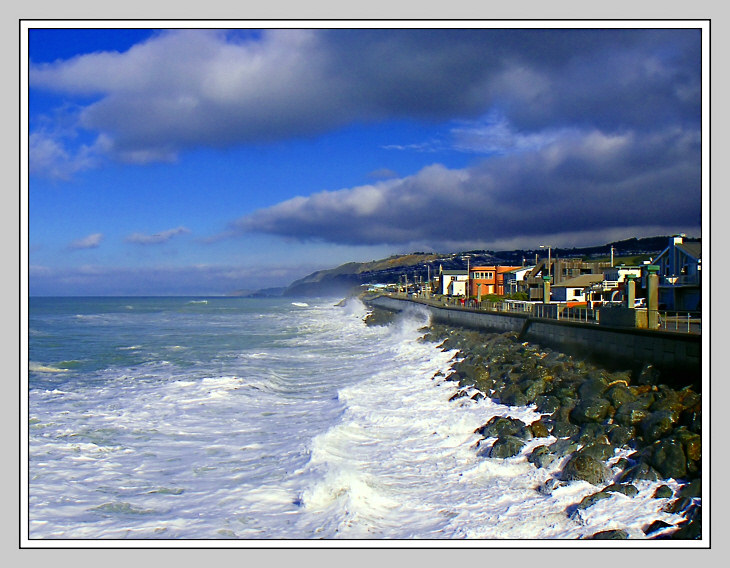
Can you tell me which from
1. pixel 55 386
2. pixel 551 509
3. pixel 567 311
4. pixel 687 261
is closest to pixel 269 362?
pixel 55 386

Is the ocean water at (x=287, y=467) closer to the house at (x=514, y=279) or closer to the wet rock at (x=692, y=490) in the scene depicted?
the wet rock at (x=692, y=490)

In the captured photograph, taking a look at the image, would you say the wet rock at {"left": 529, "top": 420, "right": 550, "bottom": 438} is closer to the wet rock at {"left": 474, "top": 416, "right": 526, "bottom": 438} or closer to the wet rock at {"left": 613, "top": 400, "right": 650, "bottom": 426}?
the wet rock at {"left": 474, "top": 416, "right": 526, "bottom": 438}

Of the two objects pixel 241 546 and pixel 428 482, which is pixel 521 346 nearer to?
pixel 428 482

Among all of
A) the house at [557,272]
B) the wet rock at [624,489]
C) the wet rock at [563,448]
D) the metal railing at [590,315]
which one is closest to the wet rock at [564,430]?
the wet rock at [563,448]

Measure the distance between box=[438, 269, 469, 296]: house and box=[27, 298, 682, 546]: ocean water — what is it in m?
65.3

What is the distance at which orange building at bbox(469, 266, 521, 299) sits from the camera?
7238cm

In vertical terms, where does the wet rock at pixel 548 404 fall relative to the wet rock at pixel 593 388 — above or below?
below

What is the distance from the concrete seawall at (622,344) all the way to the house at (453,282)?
188 ft

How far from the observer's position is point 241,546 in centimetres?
622

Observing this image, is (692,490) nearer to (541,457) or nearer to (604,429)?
(541,457)

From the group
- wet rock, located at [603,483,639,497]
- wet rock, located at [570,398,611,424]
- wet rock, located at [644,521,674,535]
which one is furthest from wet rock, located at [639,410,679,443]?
wet rock, located at [644,521,674,535]

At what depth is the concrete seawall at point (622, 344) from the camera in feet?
37.1

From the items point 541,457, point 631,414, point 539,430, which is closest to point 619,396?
point 631,414

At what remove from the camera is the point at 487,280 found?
2987 inches
